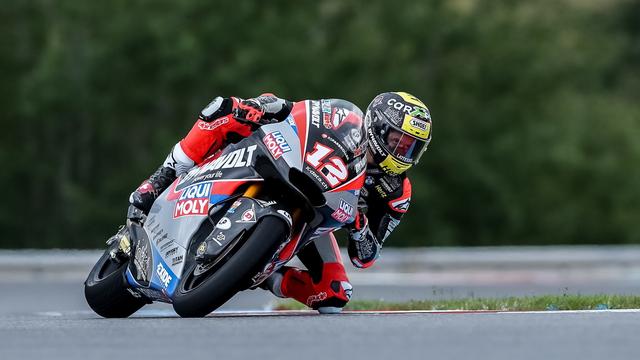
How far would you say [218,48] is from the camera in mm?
29328

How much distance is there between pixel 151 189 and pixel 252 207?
47.1 inches

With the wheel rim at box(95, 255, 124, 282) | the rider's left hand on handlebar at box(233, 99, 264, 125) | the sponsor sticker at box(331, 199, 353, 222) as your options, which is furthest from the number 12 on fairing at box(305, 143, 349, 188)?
the wheel rim at box(95, 255, 124, 282)

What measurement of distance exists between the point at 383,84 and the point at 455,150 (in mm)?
2373

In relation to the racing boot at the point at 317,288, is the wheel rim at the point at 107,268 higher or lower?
higher

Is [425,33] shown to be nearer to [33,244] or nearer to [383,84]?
[383,84]

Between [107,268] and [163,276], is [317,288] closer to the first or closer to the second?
[163,276]

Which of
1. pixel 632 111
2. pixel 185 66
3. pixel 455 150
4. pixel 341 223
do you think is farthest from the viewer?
pixel 632 111

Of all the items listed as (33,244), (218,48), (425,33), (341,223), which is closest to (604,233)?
(425,33)

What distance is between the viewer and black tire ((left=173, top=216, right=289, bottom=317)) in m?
7.80

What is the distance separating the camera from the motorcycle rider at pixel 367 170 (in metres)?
8.52

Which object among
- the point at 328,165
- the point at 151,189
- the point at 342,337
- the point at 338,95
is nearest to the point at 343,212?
the point at 328,165

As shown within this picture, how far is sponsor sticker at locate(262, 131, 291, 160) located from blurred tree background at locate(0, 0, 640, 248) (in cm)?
1986

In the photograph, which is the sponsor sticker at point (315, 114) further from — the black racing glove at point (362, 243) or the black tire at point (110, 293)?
the black tire at point (110, 293)

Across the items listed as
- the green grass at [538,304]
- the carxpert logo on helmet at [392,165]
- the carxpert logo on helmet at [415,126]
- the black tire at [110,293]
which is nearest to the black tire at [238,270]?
the carxpert logo on helmet at [392,165]
